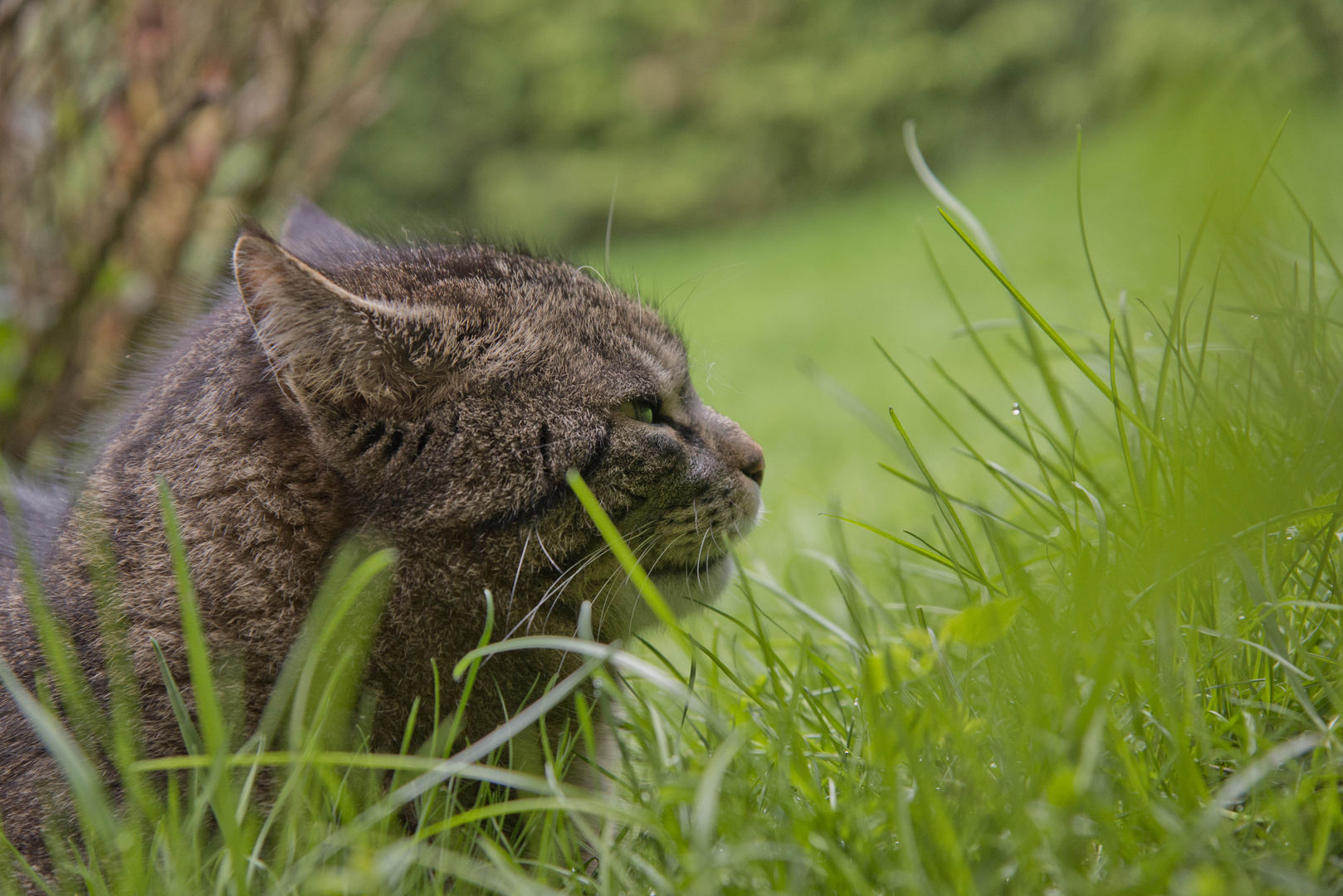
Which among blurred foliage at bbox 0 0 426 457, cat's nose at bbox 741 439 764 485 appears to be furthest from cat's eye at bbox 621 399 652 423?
blurred foliage at bbox 0 0 426 457

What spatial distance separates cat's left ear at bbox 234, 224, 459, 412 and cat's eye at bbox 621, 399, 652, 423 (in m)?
0.29

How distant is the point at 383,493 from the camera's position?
55.6 inches

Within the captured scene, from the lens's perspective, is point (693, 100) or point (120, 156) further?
point (693, 100)

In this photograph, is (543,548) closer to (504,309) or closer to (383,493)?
(383,493)

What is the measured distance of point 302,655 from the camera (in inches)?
50.1

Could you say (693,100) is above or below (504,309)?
above

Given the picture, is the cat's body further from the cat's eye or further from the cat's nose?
the cat's nose

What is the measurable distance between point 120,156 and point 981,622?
114 inches

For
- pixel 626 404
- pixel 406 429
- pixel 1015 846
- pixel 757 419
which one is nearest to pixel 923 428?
pixel 757 419

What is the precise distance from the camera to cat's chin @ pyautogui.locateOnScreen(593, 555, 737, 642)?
1.53 m

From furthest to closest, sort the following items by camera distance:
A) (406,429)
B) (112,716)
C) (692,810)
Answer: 1. (406,429)
2. (112,716)
3. (692,810)

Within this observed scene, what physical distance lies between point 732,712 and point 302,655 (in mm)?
558

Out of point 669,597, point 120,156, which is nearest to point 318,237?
point 669,597

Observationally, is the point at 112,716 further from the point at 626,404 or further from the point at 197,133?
the point at 197,133
